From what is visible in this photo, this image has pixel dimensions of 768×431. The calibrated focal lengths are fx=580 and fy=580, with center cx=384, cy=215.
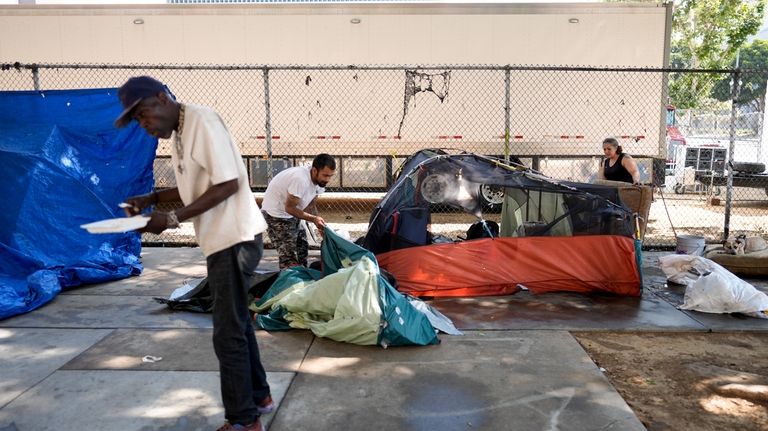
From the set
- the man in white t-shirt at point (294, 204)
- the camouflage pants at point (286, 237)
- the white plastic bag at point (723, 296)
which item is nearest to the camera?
the white plastic bag at point (723, 296)

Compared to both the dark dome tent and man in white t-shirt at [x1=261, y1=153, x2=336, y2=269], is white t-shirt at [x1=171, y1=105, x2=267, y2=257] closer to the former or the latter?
man in white t-shirt at [x1=261, y1=153, x2=336, y2=269]

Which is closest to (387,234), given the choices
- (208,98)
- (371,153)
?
(371,153)

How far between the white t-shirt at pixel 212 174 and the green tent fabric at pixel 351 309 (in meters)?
1.61

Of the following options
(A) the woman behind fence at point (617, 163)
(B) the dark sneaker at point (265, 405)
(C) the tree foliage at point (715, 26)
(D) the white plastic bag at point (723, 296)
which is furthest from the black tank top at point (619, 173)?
(C) the tree foliage at point (715, 26)

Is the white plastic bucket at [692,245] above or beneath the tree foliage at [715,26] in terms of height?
beneath

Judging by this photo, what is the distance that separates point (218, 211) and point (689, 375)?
3.10 meters

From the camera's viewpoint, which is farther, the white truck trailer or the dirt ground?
the white truck trailer

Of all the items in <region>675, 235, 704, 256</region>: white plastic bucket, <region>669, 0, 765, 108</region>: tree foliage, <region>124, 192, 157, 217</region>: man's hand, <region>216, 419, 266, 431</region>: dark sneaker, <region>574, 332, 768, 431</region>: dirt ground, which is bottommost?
<region>574, 332, 768, 431</region>: dirt ground

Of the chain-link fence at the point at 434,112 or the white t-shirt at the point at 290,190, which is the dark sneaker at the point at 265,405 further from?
the chain-link fence at the point at 434,112

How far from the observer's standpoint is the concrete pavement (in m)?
3.07

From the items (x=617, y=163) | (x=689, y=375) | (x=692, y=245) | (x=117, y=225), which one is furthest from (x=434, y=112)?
(x=117, y=225)

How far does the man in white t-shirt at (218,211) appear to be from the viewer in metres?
2.47

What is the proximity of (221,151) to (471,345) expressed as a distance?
2.44 m

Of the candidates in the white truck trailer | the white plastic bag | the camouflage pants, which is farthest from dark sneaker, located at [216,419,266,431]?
the white truck trailer
